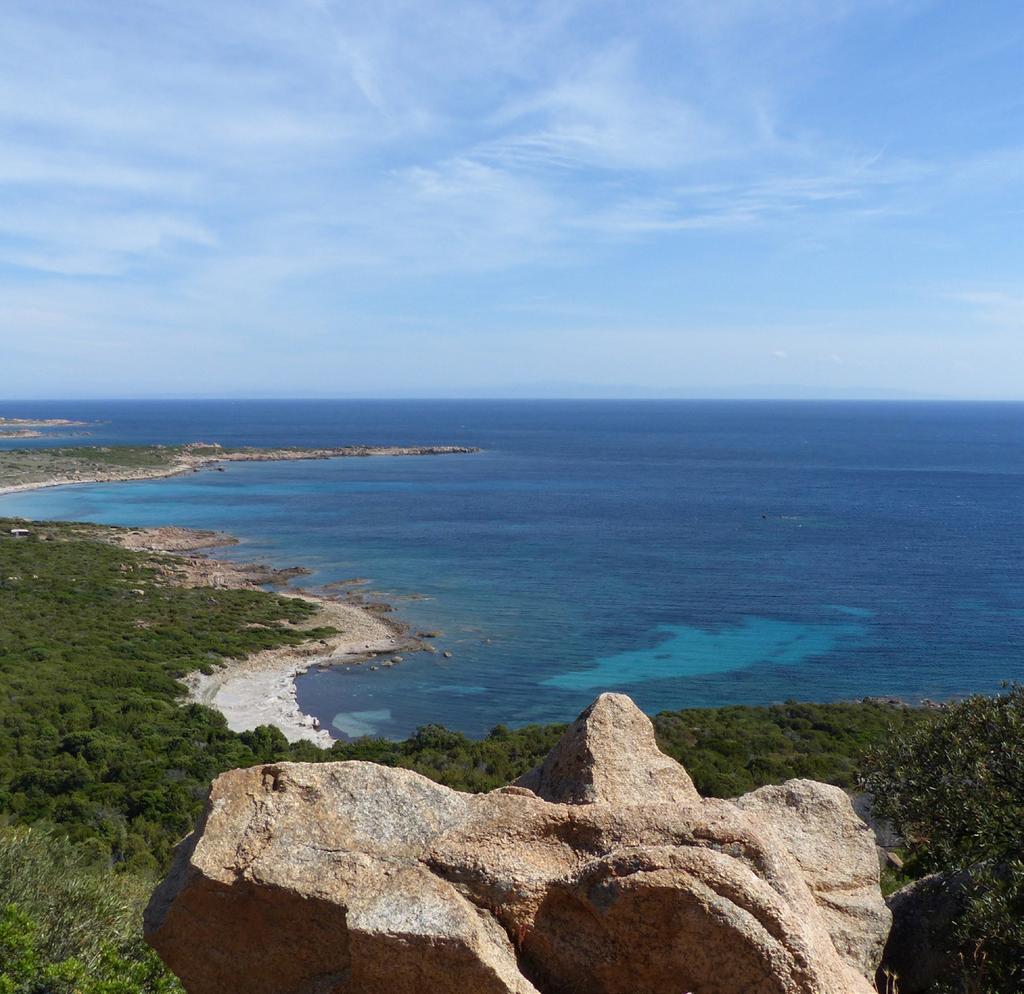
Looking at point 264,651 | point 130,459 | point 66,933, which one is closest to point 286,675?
point 264,651

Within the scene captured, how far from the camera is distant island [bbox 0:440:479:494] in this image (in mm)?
129500

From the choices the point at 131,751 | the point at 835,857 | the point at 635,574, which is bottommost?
the point at 635,574

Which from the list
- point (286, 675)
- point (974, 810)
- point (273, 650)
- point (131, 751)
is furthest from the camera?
point (273, 650)

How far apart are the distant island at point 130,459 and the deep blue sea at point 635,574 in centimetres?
740

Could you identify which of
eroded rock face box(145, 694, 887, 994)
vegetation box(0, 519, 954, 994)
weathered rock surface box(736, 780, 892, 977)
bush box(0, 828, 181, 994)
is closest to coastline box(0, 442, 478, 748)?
vegetation box(0, 519, 954, 994)

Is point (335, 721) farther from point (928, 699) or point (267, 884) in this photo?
point (267, 884)

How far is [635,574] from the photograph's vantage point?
7194 cm

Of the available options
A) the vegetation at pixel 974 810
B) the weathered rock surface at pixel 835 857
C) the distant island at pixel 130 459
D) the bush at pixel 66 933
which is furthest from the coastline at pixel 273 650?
the distant island at pixel 130 459

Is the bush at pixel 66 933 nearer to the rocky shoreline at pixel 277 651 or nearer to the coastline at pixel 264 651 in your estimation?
the rocky shoreline at pixel 277 651

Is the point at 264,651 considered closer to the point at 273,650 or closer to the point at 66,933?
the point at 273,650

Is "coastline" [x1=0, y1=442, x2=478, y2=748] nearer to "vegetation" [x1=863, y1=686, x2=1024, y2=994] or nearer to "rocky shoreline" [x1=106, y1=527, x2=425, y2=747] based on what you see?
"rocky shoreline" [x1=106, y1=527, x2=425, y2=747]

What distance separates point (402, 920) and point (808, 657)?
162 feet

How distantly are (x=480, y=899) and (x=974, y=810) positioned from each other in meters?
8.22

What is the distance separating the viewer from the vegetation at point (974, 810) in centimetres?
937
